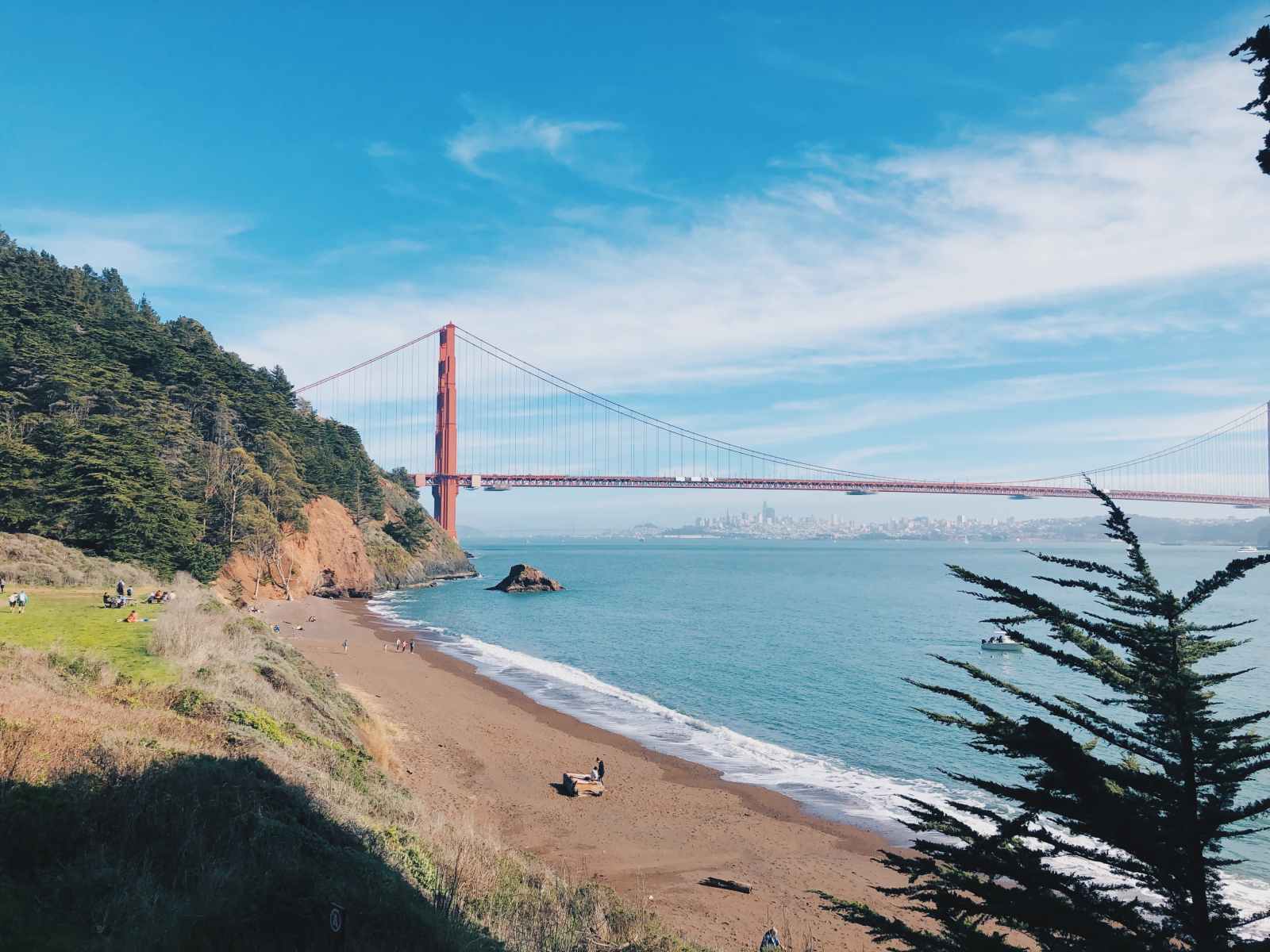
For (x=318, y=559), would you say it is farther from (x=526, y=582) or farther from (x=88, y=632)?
(x=88, y=632)

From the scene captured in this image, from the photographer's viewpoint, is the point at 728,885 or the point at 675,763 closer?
the point at 728,885

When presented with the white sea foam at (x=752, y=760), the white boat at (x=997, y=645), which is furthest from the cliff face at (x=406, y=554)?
the white boat at (x=997, y=645)

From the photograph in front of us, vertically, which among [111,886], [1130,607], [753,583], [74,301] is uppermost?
[74,301]

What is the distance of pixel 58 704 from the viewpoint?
10086mm

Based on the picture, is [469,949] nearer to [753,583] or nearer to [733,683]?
[733,683]

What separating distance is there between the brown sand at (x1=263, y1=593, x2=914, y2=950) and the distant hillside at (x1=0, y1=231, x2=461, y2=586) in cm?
1622

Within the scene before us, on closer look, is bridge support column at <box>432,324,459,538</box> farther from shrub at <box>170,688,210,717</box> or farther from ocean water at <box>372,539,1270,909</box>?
shrub at <box>170,688,210,717</box>

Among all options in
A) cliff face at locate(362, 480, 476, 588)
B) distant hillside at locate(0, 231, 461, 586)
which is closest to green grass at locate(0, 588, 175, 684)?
distant hillside at locate(0, 231, 461, 586)

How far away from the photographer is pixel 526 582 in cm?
7912

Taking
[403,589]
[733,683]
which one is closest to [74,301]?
[403,589]

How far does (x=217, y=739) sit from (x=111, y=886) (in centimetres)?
508

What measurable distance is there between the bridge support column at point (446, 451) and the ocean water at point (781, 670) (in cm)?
1680

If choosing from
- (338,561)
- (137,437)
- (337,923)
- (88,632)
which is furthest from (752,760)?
(338,561)

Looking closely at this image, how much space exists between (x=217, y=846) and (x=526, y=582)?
238ft
